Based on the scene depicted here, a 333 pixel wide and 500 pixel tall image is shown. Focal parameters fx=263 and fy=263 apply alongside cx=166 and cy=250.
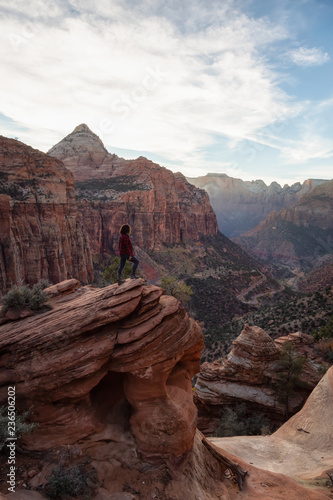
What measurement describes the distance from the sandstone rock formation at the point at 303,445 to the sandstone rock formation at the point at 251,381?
4.40m

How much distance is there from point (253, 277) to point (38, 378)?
8569 centimetres

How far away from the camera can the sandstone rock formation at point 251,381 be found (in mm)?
20422

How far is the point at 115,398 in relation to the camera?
33.3 ft

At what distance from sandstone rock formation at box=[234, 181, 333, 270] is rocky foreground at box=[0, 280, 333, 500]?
158546mm

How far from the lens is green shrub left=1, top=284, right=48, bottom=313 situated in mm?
9305

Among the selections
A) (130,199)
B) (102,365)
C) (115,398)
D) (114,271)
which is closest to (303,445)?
(115,398)

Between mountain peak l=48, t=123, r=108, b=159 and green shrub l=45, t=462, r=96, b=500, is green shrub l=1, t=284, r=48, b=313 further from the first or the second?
mountain peak l=48, t=123, r=108, b=159

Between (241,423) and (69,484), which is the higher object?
(69,484)

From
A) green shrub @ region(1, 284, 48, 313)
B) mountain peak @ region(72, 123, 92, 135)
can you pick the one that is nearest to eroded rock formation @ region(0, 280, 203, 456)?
green shrub @ region(1, 284, 48, 313)

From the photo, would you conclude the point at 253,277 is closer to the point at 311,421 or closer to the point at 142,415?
the point at 311,421

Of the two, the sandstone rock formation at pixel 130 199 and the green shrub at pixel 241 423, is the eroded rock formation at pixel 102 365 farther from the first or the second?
the sandstone rock formation at pixel 130 199

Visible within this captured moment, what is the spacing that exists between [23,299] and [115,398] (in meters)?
5.11

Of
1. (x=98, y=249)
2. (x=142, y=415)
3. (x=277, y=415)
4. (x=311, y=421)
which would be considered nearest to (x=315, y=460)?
(x=311, y=421)

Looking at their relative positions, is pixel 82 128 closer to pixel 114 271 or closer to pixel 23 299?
pixel 114 271
